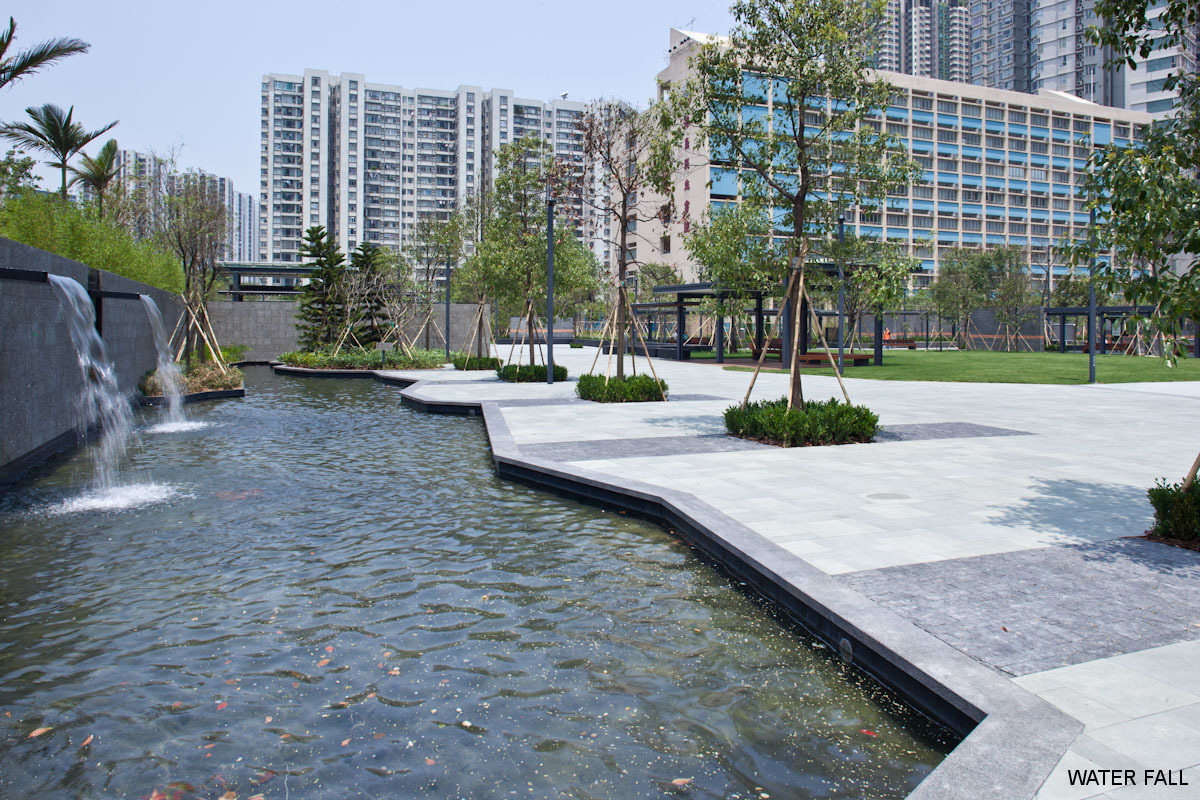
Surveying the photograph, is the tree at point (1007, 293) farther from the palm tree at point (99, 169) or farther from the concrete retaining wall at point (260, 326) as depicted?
the palm tree at point (99, 169)

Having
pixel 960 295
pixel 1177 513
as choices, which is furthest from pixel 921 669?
pixel 960 295

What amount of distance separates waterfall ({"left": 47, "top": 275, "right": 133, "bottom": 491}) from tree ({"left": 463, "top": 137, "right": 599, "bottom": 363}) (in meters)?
11.0

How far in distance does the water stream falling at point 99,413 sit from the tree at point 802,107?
912cm

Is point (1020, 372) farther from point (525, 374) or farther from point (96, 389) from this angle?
point (96, 389)

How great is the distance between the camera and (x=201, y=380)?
2145 centimetres

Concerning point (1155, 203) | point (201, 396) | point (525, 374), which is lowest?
point (201, 396)

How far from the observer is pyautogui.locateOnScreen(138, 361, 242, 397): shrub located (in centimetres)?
1984

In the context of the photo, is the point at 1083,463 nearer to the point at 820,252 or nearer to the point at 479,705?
the point at 820,252

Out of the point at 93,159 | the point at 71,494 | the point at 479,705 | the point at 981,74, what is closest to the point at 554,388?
the point at 71,494

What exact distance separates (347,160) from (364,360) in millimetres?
114716

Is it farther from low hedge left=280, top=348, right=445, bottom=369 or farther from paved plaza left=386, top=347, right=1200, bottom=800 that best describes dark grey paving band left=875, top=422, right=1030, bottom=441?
low hedge left=280, top=348, right=445, bottom=369

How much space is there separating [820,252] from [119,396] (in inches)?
597

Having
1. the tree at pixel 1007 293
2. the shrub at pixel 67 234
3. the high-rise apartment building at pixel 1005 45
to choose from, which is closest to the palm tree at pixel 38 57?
the shrub at pixel 67 234

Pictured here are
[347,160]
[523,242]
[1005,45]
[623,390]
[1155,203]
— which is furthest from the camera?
[1005,45]
